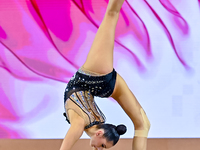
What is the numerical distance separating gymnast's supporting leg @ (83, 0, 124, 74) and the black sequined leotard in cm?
4

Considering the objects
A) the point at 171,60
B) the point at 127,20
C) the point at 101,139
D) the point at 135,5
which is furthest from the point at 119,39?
the point at 101,139

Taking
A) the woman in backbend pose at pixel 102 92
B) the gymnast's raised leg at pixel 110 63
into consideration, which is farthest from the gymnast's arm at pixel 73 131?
the gymnast's raised leg at pixel 110 63

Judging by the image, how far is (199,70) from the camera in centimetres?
241

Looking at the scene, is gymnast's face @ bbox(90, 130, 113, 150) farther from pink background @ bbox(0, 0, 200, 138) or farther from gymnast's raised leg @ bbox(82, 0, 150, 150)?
pink background @ bbox(0, 0, 200, 138)

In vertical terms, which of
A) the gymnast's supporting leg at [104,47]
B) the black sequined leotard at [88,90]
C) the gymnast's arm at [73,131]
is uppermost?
the gymnast's supporting leg at [104,47]

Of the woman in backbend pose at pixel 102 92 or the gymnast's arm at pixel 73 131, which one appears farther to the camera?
the woman in backbend pose at pixel 102 92

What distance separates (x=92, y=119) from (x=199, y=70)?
51.2 inches

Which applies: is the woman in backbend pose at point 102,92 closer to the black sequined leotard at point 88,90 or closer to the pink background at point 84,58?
the black sequined leotard at point 88,90

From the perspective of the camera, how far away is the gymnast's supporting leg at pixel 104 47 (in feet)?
5.27

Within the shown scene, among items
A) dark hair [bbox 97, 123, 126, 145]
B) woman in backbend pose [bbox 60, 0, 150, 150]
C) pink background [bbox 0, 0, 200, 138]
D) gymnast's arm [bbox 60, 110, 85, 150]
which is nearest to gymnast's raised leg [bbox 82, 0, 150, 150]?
woman in backbend pose [bbox 60, 0, 150, 150]

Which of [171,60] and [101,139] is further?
[171,60]

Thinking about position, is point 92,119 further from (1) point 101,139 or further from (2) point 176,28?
(2) point 176,28

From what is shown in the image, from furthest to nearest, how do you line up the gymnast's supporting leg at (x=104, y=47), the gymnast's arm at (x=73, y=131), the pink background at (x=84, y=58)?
the pink background at (x=84, y=58), the gymnast's supporting leg at (x=104, y=47), the gymnast's arm at (x=73, y=131)

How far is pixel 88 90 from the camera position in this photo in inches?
64.5
